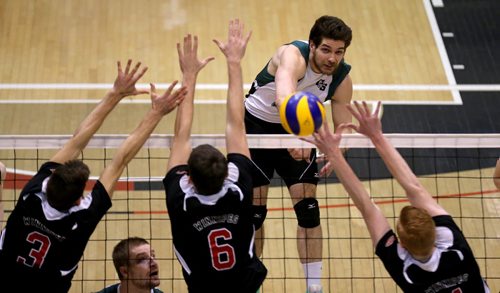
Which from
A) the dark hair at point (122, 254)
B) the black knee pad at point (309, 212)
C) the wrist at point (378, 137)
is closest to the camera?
the wrist at point (378, 137)

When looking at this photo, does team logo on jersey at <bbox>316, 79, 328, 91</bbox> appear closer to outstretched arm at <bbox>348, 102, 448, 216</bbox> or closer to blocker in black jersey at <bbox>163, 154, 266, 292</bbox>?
outstretched arm at <bbox>348, 102, 448, 216</bbox>

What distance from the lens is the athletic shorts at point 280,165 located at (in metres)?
9.63

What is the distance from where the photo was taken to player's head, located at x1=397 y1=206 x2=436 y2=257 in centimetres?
655

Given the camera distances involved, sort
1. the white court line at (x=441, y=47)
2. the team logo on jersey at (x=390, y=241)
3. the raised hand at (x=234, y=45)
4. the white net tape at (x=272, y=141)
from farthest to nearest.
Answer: the white court line at (x=441, y=47)
the white net tape at (x=272, y=141)
the raised hand at (x=234, y=45)
the team logo on jersey at (x=390, y=241)

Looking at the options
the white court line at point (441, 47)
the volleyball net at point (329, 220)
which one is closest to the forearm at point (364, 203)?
the volleyball net at point (329, 220)

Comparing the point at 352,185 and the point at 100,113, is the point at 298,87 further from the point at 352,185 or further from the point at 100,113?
the point at 352,185

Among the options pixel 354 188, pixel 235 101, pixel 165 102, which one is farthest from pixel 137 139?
pixel 354 188

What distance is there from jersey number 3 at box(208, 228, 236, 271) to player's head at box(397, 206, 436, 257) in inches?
48.8

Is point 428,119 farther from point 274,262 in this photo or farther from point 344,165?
point 344,165

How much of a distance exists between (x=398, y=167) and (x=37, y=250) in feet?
8.89

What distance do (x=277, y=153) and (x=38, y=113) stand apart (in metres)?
6.01

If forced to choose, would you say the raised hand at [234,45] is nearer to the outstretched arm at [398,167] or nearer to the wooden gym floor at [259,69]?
the outstretched arm at [398,167]

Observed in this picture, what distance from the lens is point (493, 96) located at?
15.4m

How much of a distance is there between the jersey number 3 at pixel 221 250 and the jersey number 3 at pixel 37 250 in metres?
1.22
